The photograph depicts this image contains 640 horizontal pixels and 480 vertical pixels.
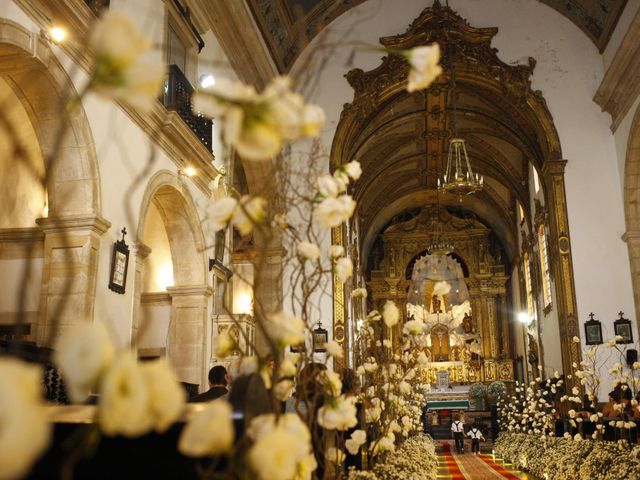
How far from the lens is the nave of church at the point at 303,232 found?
1.01 meters

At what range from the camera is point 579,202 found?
1310cm

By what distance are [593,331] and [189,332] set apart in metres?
7.41

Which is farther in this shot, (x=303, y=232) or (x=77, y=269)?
(x=303, y=232)

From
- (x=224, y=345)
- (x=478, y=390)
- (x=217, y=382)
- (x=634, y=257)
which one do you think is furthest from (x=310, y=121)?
(x=478, y=390)

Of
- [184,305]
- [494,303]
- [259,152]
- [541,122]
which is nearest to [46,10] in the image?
[184,305]

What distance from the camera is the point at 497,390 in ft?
72.7

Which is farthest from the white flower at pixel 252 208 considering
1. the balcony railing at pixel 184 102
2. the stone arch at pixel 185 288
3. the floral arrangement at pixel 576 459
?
the stone arch at pixel 185 288

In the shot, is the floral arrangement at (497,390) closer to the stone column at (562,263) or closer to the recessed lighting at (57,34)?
the stone column at (562,263)

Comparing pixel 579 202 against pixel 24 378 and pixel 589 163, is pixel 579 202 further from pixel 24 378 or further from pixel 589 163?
pixel 24 378

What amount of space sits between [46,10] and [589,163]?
10.6 metres

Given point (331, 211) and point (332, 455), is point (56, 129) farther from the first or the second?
point (331, 211)

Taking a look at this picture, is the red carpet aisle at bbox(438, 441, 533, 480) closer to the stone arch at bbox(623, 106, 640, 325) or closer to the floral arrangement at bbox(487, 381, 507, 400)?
the stone arch at bbox(623, 106, 640, 325)

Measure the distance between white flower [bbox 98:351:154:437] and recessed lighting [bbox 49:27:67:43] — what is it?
232 inches

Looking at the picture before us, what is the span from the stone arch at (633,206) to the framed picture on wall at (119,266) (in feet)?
29.8
